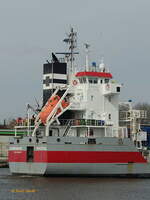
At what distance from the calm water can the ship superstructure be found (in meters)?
1.07

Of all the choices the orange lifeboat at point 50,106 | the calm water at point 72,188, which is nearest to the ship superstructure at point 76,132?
the orange lifeboat at point 50,106

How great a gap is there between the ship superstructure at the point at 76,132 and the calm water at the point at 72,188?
1074 millimetres

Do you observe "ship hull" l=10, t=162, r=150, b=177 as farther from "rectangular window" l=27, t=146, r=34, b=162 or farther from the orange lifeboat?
the orange lifeboat

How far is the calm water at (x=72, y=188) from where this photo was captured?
3158 cm

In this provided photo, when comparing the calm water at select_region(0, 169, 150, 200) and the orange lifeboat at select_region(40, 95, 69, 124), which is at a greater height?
the orange lifeboat at select_region(40, 95, 69, 124)

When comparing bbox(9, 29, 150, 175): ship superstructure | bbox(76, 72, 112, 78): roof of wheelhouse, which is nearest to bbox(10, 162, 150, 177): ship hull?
bbox(9, 29, 150, 175): ship superstructure

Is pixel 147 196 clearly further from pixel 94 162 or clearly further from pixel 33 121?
pixel 33 121

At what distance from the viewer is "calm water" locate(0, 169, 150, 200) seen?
31580mm

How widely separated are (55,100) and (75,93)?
2044mm

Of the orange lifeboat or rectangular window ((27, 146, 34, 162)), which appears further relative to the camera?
the orange lifeboat

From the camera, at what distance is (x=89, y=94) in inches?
1724

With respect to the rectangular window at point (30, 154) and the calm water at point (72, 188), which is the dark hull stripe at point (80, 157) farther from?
the calm water at point (72, 188)

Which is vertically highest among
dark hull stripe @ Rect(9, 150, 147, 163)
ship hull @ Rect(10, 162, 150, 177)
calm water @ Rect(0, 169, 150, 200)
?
dark hull stripe @ Rect(9, 150, 147, 163)

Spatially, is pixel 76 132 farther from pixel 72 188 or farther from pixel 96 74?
pixel 72 188
